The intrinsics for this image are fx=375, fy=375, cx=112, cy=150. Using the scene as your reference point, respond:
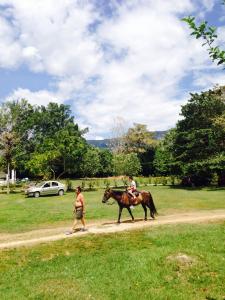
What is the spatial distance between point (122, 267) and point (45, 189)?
95.6 ft

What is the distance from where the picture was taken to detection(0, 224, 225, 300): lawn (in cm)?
1292

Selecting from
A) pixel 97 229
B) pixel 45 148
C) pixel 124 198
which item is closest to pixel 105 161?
pixel 45 148

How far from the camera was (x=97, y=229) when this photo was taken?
20.2m

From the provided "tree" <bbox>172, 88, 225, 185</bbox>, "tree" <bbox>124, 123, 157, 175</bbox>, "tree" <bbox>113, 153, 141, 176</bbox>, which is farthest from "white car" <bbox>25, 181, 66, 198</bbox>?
"tree" <bbox>124, 123, 157, 175</bbox>

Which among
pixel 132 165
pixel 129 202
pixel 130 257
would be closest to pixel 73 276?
pixel 130 257

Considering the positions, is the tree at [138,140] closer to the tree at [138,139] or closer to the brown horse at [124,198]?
the tree at [138,139]

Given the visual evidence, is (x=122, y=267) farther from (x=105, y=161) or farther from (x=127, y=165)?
(x=105, y=161)

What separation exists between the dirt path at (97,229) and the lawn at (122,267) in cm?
98

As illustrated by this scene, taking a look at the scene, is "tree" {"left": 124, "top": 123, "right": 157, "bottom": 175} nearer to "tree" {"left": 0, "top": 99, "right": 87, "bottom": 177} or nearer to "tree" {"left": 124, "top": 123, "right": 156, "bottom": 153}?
"tree" {"left": 124, "top": 123, "right": 156, "bottom": 153}

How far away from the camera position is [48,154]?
4959cm

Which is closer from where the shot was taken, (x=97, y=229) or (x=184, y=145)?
(x=97, y=229)

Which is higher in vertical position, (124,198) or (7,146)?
(7,146)

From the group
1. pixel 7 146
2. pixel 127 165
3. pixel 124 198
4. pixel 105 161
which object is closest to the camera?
pixel 124 198

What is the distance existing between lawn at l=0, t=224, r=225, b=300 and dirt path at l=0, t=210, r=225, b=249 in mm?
976
